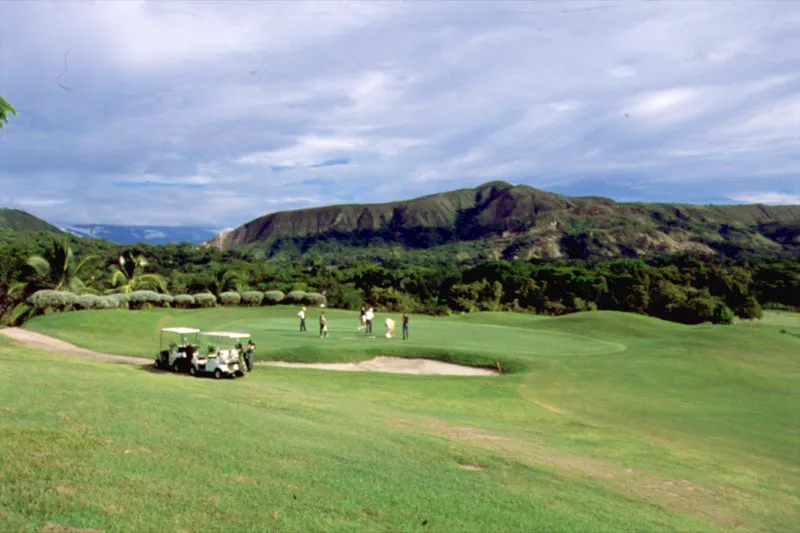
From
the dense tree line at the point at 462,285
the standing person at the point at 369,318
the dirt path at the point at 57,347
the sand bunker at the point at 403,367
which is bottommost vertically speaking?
the sand bunker at the point at 403,367

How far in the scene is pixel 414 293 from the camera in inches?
4530

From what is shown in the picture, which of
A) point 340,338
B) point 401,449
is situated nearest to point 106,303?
point 340,338

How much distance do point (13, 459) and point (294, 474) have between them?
481 cm

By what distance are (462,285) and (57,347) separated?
7647 centimetres

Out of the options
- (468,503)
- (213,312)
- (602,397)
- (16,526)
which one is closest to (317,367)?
(602,397)

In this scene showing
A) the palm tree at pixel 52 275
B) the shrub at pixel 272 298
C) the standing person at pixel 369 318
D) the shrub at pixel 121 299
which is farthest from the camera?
the shrub at pixel 272 298

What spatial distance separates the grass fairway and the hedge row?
19085 millimetres

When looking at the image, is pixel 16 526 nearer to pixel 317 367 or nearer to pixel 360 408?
pixel 360 408

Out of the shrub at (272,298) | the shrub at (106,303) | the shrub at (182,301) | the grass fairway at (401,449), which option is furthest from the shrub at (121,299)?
the grass fairway at (401,449)

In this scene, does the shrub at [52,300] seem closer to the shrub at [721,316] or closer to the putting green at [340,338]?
the putting green at [340,338]

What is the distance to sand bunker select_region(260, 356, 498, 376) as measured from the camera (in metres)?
31.9

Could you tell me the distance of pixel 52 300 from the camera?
47.0 m

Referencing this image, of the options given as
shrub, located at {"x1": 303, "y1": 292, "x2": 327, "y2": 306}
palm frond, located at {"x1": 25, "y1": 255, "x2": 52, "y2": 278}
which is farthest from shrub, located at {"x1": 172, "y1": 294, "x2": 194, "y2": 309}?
shrub, located at {"x1": 303, "y1": 292, "x2": 327, "y2": 306}

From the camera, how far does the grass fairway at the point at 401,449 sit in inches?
383
